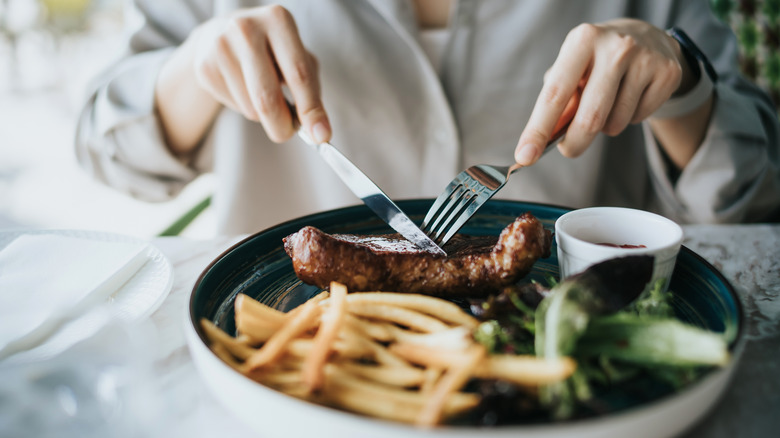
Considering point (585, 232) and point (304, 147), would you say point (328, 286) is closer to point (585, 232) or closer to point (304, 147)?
point (585, 232)

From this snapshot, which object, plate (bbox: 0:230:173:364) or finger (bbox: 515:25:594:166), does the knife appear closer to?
finger (bbox: 515:25:594:166)

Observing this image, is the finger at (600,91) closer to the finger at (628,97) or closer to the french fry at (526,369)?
the finger at (628,97)

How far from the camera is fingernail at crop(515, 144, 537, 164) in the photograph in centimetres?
164

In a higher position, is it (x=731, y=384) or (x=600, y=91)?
(x=600, y=91)

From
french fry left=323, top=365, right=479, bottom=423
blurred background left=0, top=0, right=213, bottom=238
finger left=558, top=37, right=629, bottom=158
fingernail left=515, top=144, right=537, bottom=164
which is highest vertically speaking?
finger left=558, top=37, right=629, bottom=158

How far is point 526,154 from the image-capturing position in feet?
5.39

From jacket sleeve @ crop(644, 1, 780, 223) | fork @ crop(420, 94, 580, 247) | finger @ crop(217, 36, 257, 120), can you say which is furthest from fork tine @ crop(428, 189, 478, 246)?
jacket sleeve @ crop(644, 1, 780, 223)

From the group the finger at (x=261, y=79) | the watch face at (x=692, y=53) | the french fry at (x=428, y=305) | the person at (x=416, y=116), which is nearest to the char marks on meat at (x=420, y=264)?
the french fry at (x=428, y=305)

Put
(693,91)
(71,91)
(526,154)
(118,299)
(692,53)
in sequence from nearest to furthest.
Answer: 1. (118,299)
2. (526,154)
3. (692,53)
4. (693,91)
5. (71,91)

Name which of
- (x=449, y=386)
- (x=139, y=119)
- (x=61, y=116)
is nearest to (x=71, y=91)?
(x=61, y=116)

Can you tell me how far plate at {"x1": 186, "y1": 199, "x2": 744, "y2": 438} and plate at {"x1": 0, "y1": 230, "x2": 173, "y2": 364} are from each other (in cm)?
15

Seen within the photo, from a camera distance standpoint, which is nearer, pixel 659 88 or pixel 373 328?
pixel 373 328

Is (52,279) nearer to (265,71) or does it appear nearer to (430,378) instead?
(265,71)

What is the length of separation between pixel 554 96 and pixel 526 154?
0.24 m
